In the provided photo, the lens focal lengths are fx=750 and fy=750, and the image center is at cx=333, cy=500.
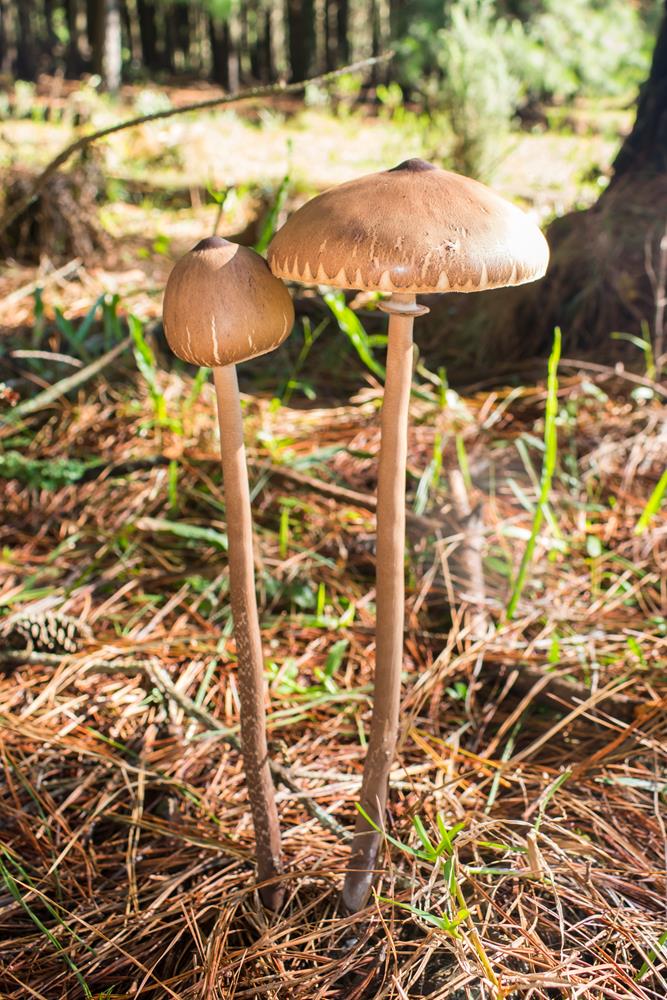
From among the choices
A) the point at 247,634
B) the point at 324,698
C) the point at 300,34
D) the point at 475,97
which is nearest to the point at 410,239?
the point at 247,634

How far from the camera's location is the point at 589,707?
1940 millimetres

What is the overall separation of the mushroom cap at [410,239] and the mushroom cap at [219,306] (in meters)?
0.06

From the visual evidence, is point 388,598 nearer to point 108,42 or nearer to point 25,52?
point 108,42

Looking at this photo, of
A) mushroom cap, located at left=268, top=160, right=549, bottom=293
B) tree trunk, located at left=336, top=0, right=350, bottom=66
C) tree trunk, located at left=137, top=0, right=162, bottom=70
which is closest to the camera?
mushroom cap, located at left=268, top=160, right=549, bottom=293

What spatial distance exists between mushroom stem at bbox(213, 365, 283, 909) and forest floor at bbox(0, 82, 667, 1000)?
93 millimetres

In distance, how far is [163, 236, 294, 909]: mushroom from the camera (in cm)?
130

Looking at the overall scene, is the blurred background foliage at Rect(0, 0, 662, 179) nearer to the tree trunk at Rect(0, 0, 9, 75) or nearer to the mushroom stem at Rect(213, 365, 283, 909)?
the tree trunk at Rect(0, 0, 9, 75)

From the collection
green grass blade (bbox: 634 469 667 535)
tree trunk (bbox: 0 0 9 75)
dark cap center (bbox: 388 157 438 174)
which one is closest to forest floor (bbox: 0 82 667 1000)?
green grass blade (bbox: 634 469 667 535)

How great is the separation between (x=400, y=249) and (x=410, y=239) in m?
0.02

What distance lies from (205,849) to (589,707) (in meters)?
1.02

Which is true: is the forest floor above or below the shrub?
below

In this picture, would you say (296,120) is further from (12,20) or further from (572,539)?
(12,20)

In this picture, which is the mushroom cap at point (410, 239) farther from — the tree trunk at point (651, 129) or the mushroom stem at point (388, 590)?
the tree trunk at point (651, 129)

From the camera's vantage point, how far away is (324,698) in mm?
2035
